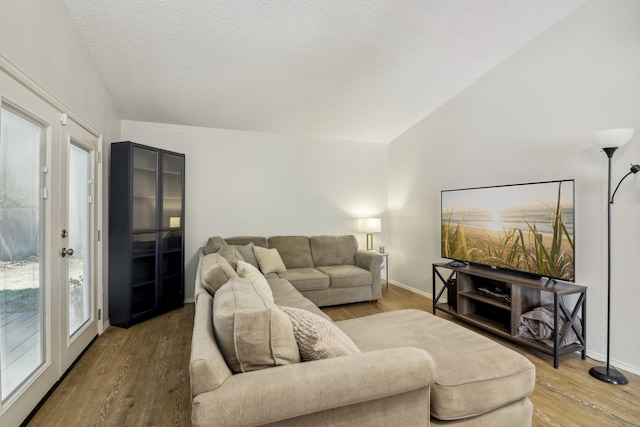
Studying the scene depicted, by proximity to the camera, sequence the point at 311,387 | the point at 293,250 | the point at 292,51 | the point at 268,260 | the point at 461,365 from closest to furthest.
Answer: the point at 311,387 → the point at 461,365 → the point at 292,51 → the point at 268,260 → the point at 293,250

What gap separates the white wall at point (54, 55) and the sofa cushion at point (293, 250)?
6.51ft

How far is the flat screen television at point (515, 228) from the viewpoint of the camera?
8.31 ft

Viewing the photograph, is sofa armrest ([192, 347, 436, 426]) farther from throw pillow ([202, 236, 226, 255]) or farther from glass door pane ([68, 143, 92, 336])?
throw pillow ([202, 236, 226, 255])

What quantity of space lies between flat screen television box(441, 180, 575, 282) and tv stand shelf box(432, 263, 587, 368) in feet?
0.44

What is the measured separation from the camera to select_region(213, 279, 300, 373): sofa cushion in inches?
43.0

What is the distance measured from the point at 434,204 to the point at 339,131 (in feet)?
5.77

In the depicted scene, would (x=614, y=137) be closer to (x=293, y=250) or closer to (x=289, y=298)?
(x=289, y=298)

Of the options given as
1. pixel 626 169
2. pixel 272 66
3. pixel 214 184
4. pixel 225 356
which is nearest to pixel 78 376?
pixel 225 356

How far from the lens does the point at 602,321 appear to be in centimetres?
246

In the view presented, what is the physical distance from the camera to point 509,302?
9.19 feet

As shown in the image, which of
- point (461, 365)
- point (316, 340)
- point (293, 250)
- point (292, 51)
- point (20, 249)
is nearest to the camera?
point (316, 340)

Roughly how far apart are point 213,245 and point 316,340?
2.89 meters

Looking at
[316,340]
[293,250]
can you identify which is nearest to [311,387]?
[316,340]

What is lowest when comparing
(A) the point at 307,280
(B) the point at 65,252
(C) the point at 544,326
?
(C) the point at 544,326
